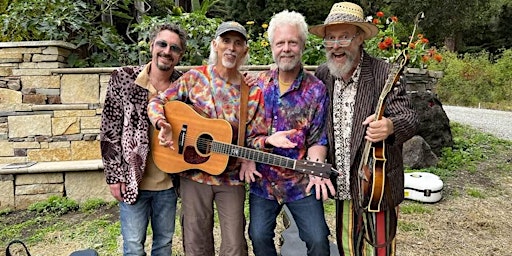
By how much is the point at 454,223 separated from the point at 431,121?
2.33 m

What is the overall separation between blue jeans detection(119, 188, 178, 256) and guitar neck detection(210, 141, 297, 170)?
19.7 inches

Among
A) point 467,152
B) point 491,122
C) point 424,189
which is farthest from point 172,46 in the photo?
point 491,122

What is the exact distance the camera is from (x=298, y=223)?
7.52ft

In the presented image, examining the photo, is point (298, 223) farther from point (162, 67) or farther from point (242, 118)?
point (162, 67)

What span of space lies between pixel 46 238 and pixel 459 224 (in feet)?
12.9

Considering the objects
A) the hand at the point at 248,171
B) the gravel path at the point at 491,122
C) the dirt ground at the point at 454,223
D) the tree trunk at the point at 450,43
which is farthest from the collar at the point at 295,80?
the tree trunk at the point at 450,43

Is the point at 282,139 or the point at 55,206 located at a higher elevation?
the point at 282,139

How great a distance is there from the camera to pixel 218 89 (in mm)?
2252

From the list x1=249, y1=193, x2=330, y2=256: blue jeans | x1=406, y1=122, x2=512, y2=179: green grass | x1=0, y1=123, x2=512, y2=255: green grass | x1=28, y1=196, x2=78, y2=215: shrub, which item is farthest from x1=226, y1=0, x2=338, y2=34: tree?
x1=249, y1=193, x2=330, y2=256: blue jeans

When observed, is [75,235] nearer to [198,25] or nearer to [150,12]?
[198,25]

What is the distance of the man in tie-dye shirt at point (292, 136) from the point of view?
2139 mm

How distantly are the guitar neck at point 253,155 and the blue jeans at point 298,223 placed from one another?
0.26 m

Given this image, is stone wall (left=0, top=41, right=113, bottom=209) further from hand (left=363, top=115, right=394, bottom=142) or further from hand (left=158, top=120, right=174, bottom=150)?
hand (left=363, top=115, right=394, bottom=142)

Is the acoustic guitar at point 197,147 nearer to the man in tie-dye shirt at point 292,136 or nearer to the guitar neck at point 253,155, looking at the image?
the guitar neck at point 253,155
